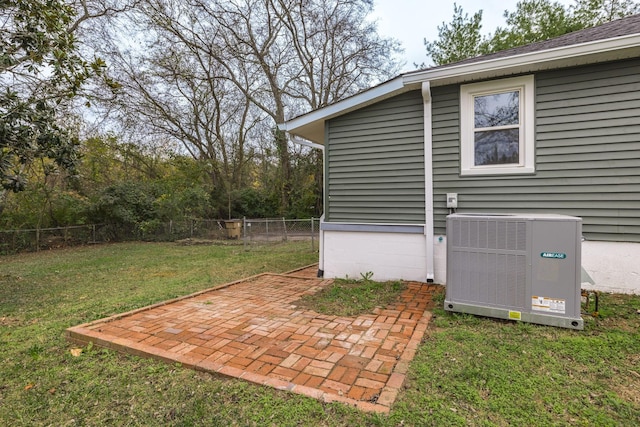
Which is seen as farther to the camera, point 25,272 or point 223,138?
point 223,138

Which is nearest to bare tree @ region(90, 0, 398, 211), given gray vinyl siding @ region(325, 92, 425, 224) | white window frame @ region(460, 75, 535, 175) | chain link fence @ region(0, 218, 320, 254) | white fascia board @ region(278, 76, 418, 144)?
chain link fence @ region(0, 218, 320, 254)

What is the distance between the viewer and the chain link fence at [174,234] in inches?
442

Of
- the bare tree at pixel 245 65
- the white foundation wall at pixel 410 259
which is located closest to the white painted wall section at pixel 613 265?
the white foundation wall at pixel 410 259

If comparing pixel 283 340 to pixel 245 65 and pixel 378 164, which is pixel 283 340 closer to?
pixel 378 164

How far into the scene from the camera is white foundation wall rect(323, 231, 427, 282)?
4.95 metres

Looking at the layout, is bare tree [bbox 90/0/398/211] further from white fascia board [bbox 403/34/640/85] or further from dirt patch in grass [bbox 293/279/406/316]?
dirt patch in grass [bbox 293/279/406/316]

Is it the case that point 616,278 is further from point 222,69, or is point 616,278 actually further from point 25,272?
point 222,69

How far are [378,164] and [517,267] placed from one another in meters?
2.74

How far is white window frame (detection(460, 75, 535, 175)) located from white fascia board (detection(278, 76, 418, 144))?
939 mm

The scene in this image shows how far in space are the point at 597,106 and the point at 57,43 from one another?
7.42m

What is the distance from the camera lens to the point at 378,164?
5246 mm

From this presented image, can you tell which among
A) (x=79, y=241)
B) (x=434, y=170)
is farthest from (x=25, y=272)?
(x=434, y=170)

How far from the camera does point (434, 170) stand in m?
4.84

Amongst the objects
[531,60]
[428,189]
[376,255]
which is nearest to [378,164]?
[428,189]
